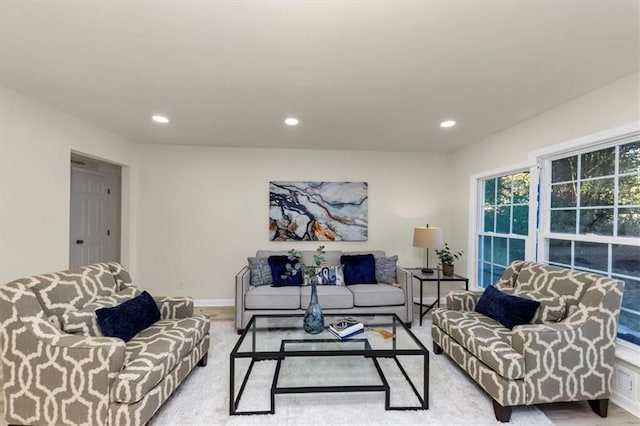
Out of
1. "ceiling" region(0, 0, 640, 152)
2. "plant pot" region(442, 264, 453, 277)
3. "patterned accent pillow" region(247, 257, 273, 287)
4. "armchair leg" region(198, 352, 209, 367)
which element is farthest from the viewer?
"plant pot" region(442, 264, 453, 277)

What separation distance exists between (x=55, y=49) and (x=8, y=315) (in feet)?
5.42

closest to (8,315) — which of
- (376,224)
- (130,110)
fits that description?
(130,110)

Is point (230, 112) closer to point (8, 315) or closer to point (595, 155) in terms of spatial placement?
point (8, 315)

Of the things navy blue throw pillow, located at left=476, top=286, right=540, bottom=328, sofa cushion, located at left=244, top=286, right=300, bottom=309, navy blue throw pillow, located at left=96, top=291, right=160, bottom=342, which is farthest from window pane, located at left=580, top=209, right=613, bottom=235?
navy blue throw pillow, located at left=96, top=291, right=160, bottom=342

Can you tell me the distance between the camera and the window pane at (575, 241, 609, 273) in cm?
238

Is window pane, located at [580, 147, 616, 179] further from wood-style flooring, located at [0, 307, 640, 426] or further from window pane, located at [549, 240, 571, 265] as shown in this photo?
wood-style flooring, located at [0, 307, 640, 426]

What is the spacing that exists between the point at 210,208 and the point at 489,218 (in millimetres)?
3899

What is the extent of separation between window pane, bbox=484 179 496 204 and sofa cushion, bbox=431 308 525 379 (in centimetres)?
173

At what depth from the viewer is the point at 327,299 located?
335 centimetres

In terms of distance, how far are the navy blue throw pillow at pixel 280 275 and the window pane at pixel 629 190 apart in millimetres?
3071

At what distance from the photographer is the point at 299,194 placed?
440 centimetres

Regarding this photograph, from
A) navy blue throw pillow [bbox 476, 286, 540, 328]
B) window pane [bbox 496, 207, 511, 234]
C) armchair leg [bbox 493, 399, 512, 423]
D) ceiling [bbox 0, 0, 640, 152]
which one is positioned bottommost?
armchair leg [bbox 493, 399, 512, 423]

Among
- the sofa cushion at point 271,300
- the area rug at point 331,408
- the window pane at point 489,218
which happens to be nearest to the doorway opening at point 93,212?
the sofa cushion at point 271,300

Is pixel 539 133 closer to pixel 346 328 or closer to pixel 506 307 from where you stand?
pixel 506 307
